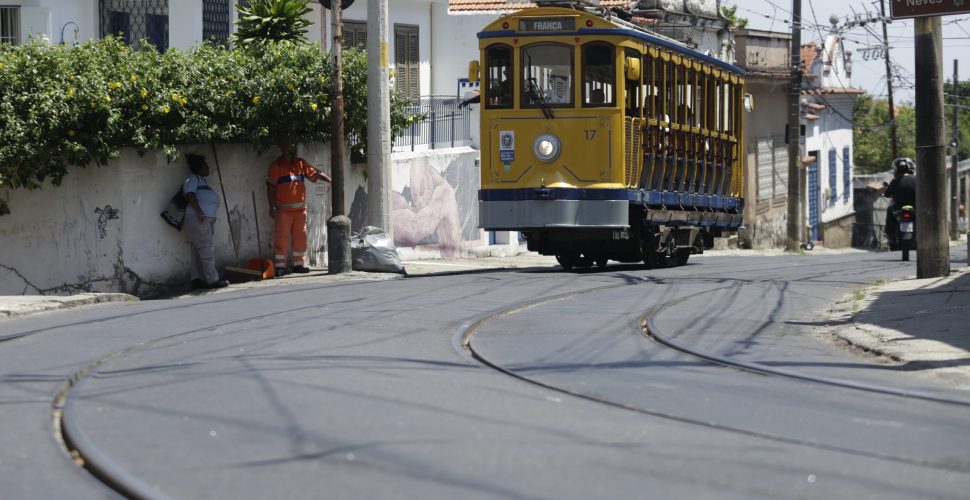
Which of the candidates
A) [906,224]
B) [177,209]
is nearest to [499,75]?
[177,209]

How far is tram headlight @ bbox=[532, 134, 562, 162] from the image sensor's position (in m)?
20.3

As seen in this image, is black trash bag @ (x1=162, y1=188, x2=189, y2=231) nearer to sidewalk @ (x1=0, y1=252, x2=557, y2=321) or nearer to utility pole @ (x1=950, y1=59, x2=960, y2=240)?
sidewalk @ (x1=0, y1=252, x2=557, y2=321)

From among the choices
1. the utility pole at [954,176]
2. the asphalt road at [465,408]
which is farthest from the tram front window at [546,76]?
the utility pole at [954,176]

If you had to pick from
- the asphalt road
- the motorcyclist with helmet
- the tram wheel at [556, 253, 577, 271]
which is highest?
the motorcyclist with helmet

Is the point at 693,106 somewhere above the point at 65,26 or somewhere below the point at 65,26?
below

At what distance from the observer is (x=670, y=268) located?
23125 millimetres

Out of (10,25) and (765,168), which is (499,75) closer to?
(10,25)

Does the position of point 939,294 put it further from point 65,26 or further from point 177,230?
point 65,26

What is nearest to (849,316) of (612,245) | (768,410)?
(768,410)

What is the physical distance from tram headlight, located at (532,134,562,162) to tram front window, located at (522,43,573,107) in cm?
50

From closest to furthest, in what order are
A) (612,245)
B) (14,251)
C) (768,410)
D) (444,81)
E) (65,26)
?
(768,410) → (14,251) → (612,245) → (65,26) → (444,81)

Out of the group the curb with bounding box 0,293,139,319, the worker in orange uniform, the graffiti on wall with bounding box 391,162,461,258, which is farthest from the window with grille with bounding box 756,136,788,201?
the curb with bounding box 0,293,139,319

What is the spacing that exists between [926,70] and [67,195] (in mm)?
11026

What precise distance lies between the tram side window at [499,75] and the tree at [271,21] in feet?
14.0
